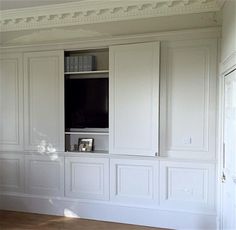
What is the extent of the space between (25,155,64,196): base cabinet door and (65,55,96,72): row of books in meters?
1.33

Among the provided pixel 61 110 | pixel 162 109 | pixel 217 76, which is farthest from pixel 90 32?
pixel 217 76

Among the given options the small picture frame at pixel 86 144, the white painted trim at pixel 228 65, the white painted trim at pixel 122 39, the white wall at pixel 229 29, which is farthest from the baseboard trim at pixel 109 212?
the white painted trim at pixel 122 39

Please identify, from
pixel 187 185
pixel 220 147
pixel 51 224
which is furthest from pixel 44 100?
pixel 220 147

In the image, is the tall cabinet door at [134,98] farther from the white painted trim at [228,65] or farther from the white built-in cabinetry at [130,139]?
the white painted trim at [228,65]

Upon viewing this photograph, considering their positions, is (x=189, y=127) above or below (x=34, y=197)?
above

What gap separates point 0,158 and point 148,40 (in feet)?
9.62

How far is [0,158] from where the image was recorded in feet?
15.3

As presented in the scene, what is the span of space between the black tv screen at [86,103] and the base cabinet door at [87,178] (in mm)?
516

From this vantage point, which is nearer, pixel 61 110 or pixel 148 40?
pixel 148 40

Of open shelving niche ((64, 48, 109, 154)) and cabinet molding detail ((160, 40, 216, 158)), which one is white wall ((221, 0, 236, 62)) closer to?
cabinet molding detail ((160, 40, 216, 158))

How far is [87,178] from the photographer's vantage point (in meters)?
4.23

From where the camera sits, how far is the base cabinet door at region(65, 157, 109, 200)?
4152mm

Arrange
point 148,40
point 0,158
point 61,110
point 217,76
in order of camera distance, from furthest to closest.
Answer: point 0,158
point 61,110
point 148,40
point 217,76

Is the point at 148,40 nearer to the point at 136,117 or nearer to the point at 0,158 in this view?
the point at 136,117
